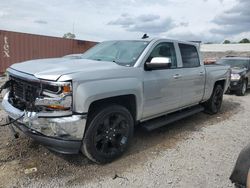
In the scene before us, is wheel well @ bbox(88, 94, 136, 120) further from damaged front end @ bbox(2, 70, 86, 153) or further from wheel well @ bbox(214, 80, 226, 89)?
wheel well @ bbox(214, 80, 226, 89)

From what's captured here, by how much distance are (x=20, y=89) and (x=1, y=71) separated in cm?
1076

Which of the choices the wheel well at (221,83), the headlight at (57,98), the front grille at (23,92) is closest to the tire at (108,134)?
the headlight at (57,98)

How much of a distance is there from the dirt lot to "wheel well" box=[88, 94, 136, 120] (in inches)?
28.8

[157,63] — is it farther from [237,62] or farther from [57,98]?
[237,62]

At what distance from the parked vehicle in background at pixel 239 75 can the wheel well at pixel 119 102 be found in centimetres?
792

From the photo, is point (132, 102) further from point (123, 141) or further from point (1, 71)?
point (1, 71)

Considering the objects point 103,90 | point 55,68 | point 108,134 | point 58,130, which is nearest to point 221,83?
point 108,134

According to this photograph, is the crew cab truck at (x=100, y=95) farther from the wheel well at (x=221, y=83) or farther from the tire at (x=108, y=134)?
the wheel well at (x=221, y=83)

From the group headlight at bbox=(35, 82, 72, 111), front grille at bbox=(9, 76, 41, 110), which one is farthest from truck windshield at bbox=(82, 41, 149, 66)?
front grille at bbox=(9, 76, 41, 110)

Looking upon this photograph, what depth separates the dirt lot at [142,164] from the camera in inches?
139

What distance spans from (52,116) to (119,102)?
111 centimetres

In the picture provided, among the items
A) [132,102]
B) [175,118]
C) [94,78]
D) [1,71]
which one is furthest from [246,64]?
[1,71]

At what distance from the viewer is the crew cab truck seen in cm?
339

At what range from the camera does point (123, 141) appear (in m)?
4.17
